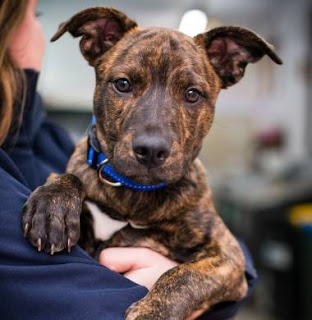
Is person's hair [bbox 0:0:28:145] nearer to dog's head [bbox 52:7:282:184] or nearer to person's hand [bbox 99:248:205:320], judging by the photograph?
dog's head [bbox 52:7:282:184]

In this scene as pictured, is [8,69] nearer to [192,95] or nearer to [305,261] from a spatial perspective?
[192,95]

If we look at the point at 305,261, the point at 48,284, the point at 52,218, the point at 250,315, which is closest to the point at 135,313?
Result: the point at 48,284

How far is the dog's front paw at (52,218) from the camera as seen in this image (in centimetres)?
161

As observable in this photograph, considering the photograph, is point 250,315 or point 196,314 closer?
point 196,314

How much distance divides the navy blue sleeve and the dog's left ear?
3.26ft

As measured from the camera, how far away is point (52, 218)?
5.53 feet

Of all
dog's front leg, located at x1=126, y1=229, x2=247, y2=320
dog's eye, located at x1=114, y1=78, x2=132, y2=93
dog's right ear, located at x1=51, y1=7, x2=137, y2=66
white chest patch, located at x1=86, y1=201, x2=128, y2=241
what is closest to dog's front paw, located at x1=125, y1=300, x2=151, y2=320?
Answer: dog's front leg, located at x1=126, y1=229, x2=247, y2=320

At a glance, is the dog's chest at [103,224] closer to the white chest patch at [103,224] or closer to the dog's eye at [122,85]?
the white chest patch at [103,224]

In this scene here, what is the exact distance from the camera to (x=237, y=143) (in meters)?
10.1

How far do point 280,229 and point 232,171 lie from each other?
Result: 3.77m

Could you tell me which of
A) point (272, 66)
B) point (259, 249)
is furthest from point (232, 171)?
point (259, 249)

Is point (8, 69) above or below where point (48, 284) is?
above

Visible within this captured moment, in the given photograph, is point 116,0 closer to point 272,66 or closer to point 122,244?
point 272,66

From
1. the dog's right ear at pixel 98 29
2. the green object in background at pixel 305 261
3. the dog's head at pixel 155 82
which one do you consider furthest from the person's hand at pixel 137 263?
the green object in background at pixel 305 261
